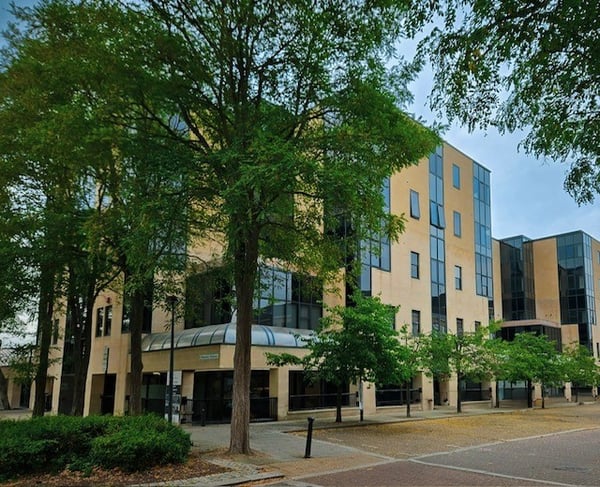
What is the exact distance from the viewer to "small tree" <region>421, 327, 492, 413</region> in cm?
2961

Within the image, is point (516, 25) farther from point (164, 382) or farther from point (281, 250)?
point (164, 382)

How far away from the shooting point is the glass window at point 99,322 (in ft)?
111

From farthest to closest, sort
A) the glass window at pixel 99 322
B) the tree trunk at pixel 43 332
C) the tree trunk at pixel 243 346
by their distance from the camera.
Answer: the glass window at pixel 99 322 < the tree trunk at pixel 43 332 < the tree trunk at pixel 243 346

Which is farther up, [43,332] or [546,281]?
[546,281]

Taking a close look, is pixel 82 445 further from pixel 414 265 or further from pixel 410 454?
pixel 414 265

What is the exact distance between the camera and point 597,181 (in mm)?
10742

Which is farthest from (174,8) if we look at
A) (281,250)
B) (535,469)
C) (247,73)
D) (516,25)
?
(535,469)

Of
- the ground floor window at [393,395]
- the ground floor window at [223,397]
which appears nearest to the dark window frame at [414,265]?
the ground floor window at [393,395]

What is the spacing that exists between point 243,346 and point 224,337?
922 centimetres

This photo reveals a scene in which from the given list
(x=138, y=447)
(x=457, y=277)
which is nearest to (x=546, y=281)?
(x=457, y=277)

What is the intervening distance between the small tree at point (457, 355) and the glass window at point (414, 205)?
8424 mm

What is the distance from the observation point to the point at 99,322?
112ft

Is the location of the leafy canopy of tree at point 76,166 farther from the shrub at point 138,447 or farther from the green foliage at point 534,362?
the green foliage at point 534,362

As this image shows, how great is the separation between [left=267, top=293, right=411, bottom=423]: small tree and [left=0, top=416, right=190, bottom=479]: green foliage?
36.4 feet
